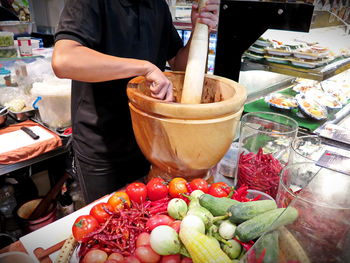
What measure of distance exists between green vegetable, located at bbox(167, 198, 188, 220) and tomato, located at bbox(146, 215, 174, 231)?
17mm

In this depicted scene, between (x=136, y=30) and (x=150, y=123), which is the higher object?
(x=136, y=30)

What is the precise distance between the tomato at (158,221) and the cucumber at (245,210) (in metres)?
0.16

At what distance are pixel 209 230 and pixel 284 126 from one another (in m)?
0.62

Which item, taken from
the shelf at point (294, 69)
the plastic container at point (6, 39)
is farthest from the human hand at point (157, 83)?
the plastic container at point (6, 39)

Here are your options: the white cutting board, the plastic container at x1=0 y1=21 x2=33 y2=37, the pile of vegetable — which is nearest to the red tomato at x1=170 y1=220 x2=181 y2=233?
the pile of vegetable

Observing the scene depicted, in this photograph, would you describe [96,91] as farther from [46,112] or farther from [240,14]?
[46,112]

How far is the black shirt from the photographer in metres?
1.05

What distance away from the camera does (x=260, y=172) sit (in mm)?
976

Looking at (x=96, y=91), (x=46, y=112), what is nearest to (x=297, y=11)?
(x=96, y=91)

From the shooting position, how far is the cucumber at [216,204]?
0.74m

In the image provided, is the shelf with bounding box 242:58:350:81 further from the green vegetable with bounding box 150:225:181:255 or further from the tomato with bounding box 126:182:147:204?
the green vegetable with bounding box 150:225:181:255

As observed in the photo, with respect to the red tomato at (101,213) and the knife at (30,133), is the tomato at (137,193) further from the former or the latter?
the knife at (30,133)

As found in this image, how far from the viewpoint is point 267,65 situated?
4.81ft

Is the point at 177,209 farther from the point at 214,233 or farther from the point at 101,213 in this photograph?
the point at 101,213
